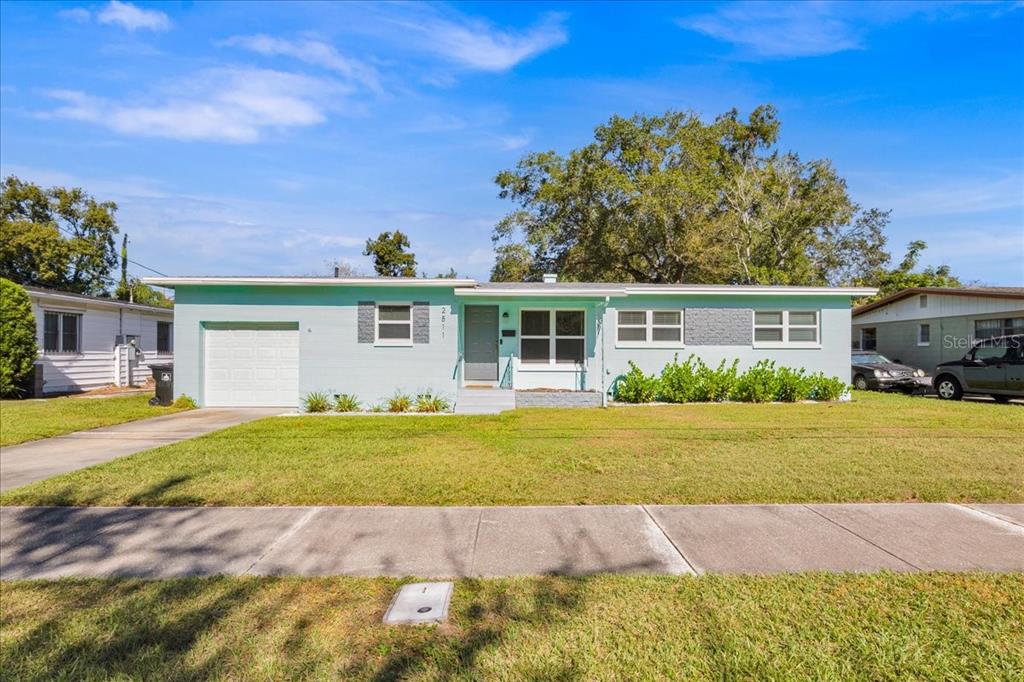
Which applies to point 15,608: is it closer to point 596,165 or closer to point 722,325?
point 722,325

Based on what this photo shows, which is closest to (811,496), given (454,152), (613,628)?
(613,628)

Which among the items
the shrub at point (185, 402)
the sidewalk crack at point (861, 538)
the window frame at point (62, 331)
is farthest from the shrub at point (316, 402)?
the sidewalk crack at point (861, 538)

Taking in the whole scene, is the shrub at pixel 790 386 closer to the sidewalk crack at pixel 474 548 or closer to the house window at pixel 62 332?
the sidewalk crack at pixel 474 548

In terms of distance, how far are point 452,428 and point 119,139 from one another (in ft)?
45.0

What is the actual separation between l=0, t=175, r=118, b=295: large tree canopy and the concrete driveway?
27.3 m

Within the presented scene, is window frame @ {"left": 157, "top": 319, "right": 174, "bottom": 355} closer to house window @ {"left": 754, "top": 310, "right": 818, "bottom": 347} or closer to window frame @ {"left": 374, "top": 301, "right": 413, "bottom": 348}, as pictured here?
→ window frame @ {"left": 374, "top": 301, "right": 413, "bottom": 348}

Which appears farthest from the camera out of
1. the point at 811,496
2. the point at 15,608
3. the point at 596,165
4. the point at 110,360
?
the point at 596,165

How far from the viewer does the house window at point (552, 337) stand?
14430 millimetres

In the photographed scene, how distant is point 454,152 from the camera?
62.9ft

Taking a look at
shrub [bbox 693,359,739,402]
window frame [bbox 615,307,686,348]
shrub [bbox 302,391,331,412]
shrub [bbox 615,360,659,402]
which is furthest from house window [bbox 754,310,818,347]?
shrub [bbox 302,391,331,412]

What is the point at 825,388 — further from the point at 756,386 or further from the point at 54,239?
the point at 54,239

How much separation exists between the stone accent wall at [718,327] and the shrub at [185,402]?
1324 cm

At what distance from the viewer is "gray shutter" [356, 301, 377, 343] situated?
13336 millimetres

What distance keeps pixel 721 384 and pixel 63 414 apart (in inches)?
636
